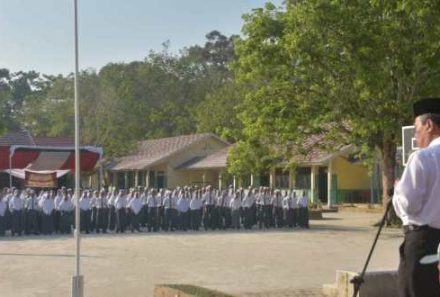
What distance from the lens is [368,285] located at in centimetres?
930

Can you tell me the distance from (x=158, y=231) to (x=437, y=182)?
20.3m

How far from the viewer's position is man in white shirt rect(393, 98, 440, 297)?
4539mm

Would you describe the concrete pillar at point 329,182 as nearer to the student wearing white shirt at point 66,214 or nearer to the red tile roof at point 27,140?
the red tile roof at point 27,140

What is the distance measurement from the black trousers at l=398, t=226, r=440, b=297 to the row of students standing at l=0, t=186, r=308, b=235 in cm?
1981

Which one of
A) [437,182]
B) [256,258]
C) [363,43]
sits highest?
[363,43]

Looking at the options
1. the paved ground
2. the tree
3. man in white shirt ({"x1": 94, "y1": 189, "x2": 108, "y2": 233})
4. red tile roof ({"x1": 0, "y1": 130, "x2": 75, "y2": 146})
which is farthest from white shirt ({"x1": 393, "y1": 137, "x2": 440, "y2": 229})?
red tile roof ({"x1": 0, "y1": 130, "x2": 75, "y2": 146})

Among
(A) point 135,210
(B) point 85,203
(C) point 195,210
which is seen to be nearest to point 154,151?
(C) point 195,210

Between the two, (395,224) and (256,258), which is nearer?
(256,258)

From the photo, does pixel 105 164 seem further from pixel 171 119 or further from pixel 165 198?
pixel 165 198

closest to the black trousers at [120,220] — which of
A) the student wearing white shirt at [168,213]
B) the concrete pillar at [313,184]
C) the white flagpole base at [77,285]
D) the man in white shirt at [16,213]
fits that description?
the student wearing white shirt at [168,213]

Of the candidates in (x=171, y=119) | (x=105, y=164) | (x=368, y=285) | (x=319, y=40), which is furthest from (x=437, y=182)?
(x=171, y=119)

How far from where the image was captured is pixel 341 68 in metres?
23.0

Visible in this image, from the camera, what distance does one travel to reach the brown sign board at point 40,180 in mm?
28141

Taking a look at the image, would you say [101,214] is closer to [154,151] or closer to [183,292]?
[183,292]
